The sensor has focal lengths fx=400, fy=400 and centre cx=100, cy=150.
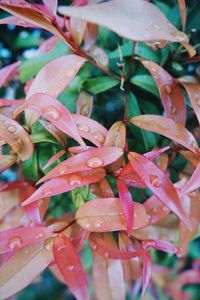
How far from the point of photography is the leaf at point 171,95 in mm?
444

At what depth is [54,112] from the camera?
382mm

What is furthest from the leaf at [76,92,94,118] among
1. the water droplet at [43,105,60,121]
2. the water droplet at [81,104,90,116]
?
the water droplet at [43,105,60,121]

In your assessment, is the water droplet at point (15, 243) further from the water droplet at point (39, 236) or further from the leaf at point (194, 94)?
the leaf at point (194, 94)

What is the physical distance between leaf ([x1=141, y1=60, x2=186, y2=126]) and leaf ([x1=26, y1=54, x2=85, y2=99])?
86mm

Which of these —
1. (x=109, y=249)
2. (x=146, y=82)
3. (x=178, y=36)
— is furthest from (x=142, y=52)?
(x=109, y=249)

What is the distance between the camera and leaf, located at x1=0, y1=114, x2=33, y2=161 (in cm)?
41

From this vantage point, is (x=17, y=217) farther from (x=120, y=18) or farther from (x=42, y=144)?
(x=120, y=18)

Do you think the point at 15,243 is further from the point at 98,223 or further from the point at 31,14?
the point at 31,14

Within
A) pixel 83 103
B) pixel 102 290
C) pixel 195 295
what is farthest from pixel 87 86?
pixel 195 295

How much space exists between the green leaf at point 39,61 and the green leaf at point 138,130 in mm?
120

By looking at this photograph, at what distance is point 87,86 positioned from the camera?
20.1 inches

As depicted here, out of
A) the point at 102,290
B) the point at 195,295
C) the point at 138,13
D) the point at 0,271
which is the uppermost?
the point at 138,13

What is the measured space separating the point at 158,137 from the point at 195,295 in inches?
31.0

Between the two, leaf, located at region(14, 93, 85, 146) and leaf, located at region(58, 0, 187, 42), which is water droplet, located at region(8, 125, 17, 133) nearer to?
leaf, located at region(14, 93, 85, 146)
